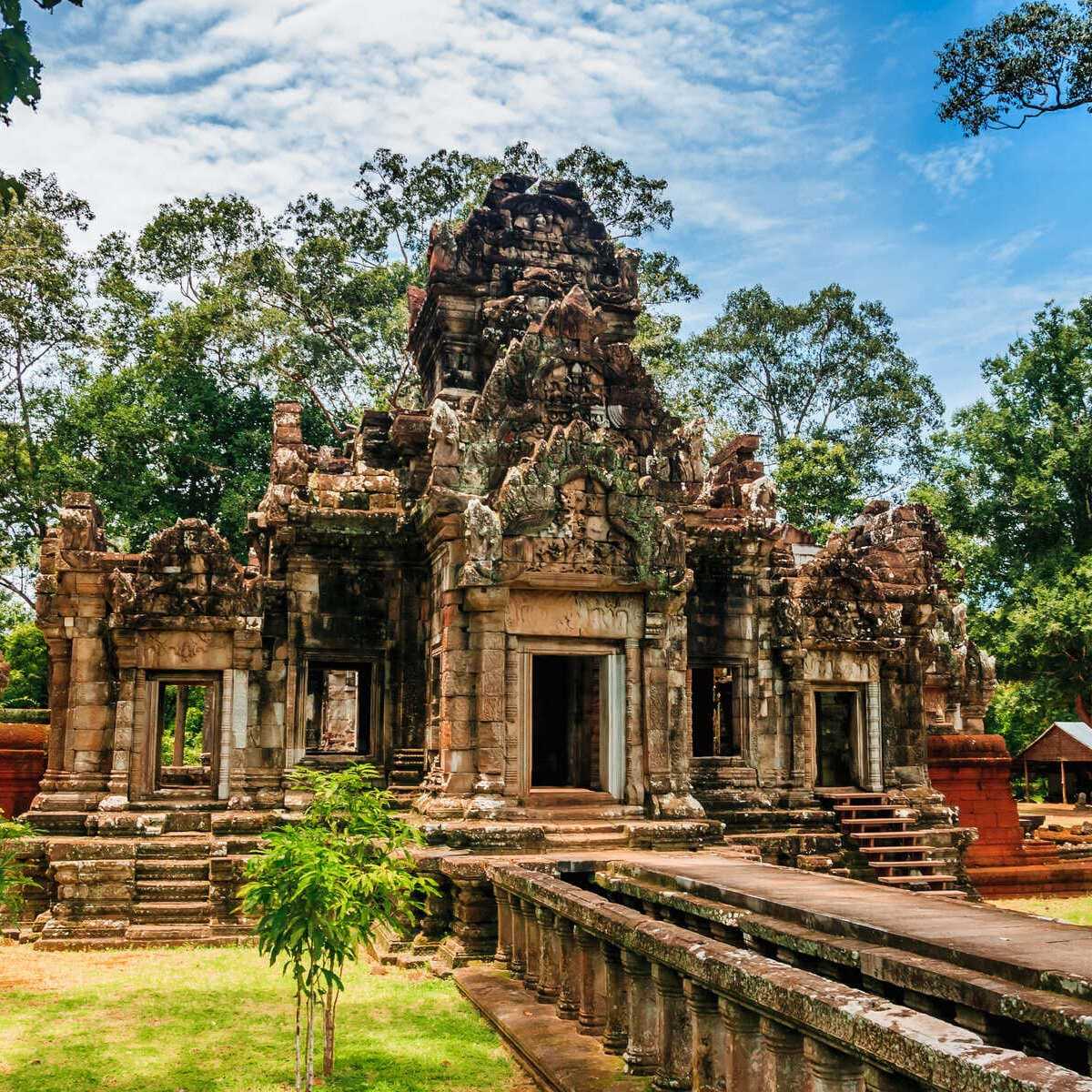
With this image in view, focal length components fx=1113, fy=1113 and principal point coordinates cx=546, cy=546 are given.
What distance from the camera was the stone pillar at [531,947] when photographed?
25.1 ft

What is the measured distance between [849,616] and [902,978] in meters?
10.9

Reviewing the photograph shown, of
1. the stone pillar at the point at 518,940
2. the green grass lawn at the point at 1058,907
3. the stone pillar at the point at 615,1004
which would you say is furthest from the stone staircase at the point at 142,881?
the green grass lawn at the point at 1058,907

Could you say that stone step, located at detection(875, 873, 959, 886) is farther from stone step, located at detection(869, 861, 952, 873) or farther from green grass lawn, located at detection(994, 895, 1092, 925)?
green grass lawn, located at detection(994, 895, 1092, 925)

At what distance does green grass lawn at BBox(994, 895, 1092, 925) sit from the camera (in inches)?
560

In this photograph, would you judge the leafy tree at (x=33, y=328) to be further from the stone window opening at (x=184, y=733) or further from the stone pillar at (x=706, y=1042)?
the stone pillar at (x=706, y=1042)

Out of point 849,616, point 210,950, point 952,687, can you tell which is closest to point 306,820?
point 210,950

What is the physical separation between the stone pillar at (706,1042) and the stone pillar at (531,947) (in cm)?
277

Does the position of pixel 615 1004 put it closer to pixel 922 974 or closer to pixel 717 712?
pixel 922 974

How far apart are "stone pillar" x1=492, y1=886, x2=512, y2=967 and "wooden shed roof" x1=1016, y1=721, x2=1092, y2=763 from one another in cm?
2530

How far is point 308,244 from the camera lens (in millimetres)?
30062

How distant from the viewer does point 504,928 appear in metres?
8.53

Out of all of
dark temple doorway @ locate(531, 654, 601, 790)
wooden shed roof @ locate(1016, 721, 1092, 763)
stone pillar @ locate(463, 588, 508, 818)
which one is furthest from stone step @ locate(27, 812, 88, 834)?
wooden shed roof @ locate(1016, 721, 1092, 763)

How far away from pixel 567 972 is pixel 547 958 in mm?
403

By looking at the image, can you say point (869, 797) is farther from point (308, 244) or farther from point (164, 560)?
point (308, 244)
